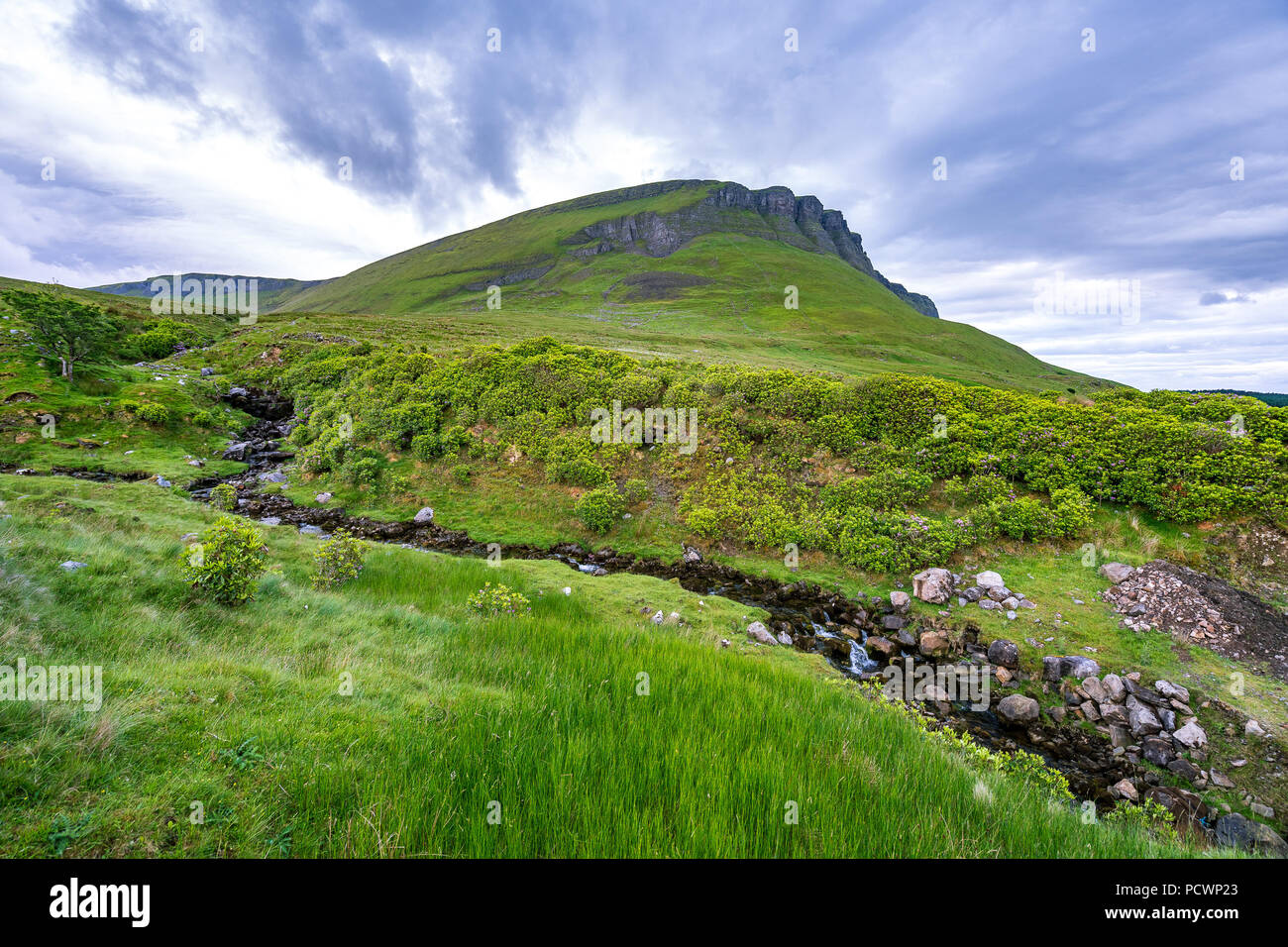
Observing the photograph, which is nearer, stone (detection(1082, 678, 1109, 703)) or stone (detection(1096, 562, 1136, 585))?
stone (detection(1082, 678, 1109, 703))

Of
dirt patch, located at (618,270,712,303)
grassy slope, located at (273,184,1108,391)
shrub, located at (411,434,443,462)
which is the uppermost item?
dirt patch, located at (618,270,712,303)

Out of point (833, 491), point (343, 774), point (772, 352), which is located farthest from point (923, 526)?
point (772, 352)

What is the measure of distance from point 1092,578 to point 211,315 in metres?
80.7

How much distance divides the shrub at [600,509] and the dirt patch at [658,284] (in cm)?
15271

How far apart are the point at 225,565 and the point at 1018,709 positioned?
1465cm

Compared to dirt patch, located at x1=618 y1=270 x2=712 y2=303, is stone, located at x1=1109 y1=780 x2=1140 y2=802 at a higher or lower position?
lower

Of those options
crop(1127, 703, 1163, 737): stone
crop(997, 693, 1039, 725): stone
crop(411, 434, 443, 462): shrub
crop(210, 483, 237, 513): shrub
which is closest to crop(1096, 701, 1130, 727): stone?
crop(1127, 703, 1163, 737): stone

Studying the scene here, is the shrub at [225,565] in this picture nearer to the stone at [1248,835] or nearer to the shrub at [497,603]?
the shrub at [497,603]

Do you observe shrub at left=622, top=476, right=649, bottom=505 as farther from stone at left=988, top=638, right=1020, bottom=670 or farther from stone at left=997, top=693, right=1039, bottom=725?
stone at left=997, top=693, right=1039, bottom=725

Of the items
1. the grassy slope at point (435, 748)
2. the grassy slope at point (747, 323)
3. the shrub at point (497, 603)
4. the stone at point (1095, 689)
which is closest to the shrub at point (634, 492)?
the shrub at point (497, 603)

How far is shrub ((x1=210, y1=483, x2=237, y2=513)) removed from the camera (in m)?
17.1

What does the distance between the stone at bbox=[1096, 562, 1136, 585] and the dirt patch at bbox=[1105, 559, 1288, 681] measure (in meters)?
0.10

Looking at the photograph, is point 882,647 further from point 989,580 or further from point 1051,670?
point 989,580

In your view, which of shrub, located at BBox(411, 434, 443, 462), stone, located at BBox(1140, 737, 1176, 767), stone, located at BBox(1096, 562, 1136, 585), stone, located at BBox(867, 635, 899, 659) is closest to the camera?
stone, located at BBox(1140, 737, 1176, 767)
